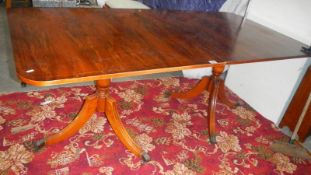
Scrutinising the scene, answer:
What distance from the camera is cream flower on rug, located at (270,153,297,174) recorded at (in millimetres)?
1691

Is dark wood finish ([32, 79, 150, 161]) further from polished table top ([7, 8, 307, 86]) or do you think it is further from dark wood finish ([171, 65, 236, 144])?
dark wood finish ([171, 65, 236, 144])

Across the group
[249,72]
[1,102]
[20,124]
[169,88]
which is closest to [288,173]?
[249,72]

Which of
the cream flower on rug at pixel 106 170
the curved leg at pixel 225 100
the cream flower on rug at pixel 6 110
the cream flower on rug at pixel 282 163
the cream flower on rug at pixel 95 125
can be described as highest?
the curved leg at pixel 225 100

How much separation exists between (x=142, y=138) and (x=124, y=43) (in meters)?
0.72

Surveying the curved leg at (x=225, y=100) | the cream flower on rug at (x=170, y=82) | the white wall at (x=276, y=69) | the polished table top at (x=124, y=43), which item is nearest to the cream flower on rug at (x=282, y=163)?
the white wall at (x=276, y=69)

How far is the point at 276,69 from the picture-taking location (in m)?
2.04

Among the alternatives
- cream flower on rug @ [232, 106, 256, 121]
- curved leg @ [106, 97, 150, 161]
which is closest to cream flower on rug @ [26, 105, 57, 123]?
curved leg @ [106, 97, 150, 161]

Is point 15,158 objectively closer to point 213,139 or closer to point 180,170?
point 180,170

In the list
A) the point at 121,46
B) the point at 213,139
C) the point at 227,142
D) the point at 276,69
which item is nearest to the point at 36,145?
the point at 121,46

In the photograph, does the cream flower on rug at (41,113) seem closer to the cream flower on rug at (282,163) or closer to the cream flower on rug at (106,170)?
the cream flower on rug at (106,170)

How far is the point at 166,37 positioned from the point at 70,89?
105 cm

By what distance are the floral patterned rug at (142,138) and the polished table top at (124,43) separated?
690mm

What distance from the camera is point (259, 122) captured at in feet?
6.93

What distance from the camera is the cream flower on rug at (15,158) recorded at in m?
1.40
